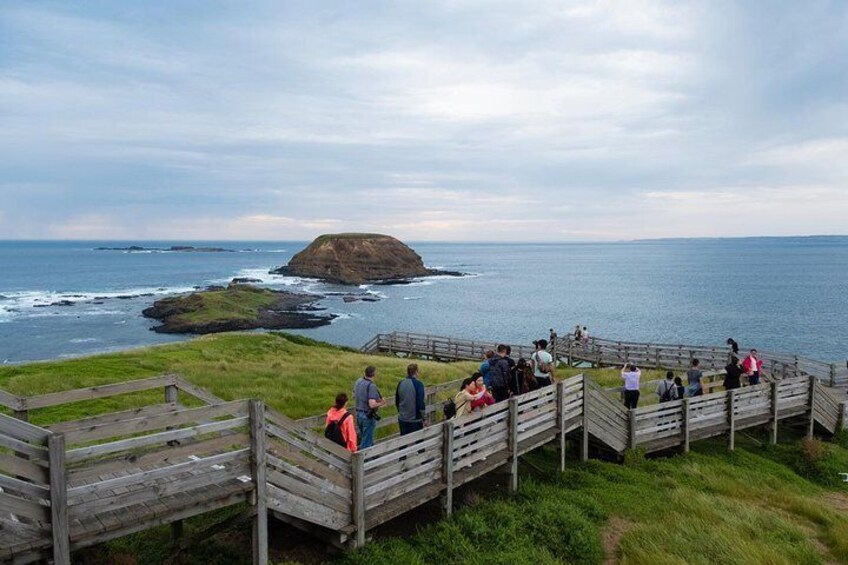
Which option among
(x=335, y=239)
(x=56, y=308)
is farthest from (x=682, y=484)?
(x=335, y=239)

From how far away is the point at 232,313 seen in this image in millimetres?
69188

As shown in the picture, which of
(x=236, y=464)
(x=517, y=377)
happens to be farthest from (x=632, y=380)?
(x=236, y=464)

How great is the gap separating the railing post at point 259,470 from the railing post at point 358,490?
1.38 metres

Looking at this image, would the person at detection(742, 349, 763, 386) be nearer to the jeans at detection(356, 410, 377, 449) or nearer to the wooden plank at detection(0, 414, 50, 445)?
the jeans at detection(356, 410, 377, 449)

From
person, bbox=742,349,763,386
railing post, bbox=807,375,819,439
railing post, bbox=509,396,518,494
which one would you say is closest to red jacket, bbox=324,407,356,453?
railing post, bbox=509,396,518,494

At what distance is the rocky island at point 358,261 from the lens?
A: 420 ft

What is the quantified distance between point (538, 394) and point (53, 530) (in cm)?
864

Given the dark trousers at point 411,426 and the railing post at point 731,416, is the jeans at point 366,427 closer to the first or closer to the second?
the dark trousers at point 411,426

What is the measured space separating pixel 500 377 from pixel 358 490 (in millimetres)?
4702

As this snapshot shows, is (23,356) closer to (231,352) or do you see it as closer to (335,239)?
(231,352)

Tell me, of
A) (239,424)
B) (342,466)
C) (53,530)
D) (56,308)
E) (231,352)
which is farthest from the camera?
(56,308)

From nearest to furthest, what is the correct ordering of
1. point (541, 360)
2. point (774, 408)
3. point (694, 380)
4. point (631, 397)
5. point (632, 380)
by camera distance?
point (541, 360), point (632, 380), point (631, 397), point (694, 380), point (774, 408)

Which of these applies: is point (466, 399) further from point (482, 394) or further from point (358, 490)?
point (358, 490)

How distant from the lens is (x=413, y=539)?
30.9ft
